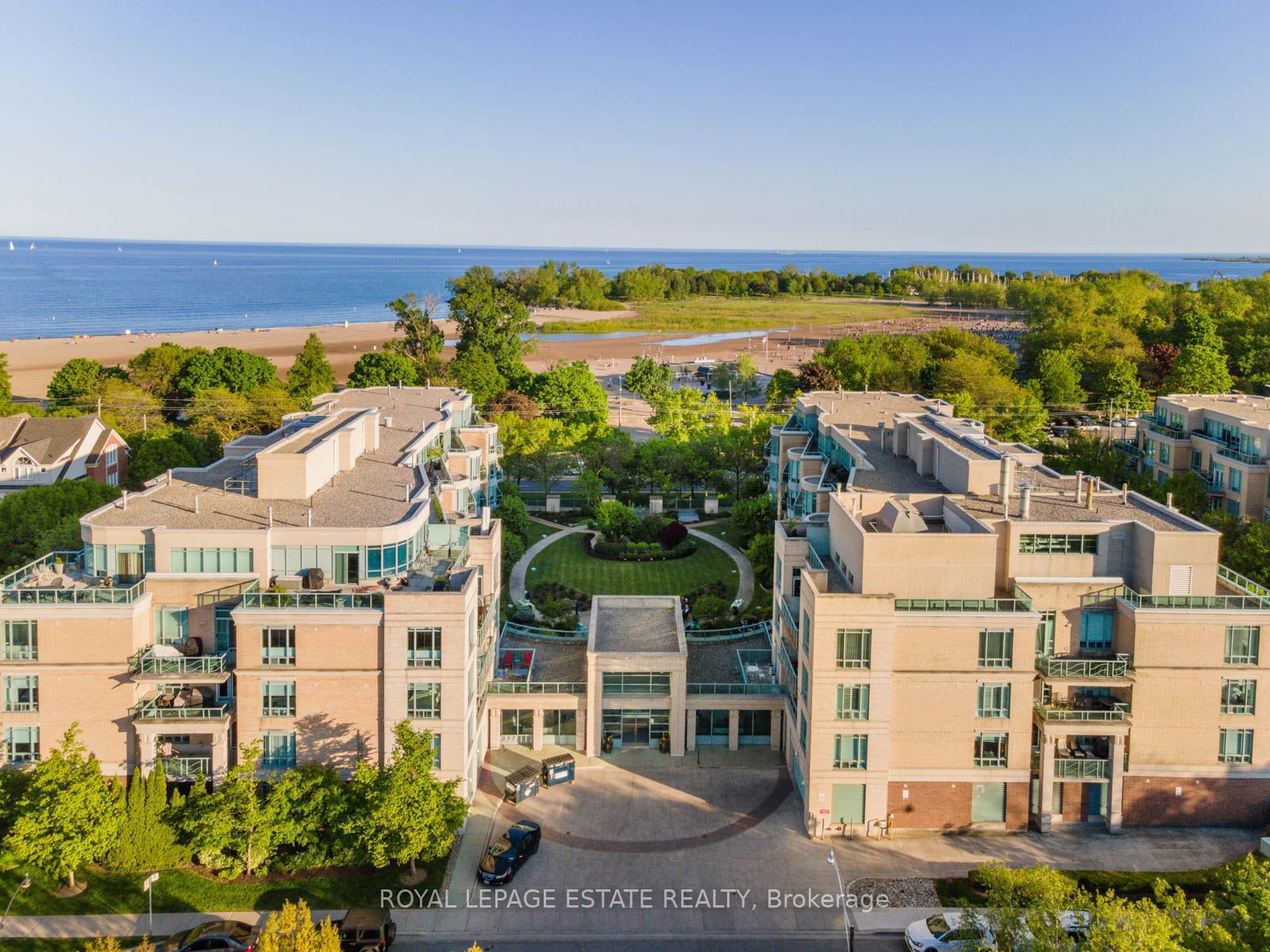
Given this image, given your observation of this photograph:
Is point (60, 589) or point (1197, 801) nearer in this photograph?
point (60, 589)

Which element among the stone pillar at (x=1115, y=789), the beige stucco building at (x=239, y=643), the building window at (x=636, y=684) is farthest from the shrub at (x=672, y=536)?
the stone pillar at (x=1115, y=789)

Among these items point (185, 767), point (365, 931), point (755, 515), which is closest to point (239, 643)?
point (185, 767)

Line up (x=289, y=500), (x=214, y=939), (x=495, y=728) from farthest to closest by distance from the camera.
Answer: (x=495, y=728) → (x=289, y=500) → (x=214, y=939)

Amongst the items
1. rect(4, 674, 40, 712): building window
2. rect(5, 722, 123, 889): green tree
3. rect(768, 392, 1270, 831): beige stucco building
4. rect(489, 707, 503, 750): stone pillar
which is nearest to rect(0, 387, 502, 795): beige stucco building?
rect(4, 674, 40, 712): building window

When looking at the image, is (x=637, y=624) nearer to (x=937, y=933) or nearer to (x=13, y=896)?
(x=937, y=933)

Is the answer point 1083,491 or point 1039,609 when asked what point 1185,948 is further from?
point 1083,491

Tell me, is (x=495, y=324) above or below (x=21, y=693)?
above

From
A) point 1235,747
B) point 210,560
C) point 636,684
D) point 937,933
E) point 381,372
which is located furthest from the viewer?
point 381,372
